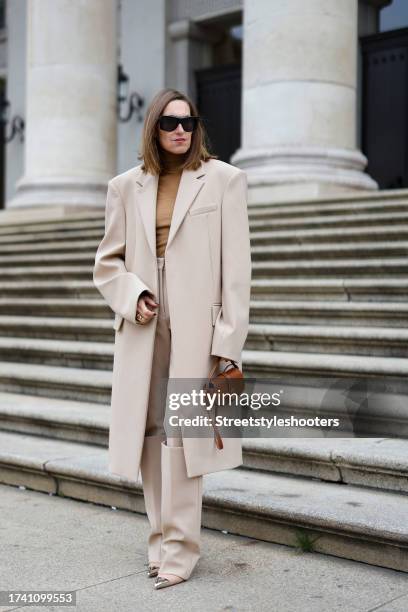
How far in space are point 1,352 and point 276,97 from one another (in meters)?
5.02

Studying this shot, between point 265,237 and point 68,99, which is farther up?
point 68,99

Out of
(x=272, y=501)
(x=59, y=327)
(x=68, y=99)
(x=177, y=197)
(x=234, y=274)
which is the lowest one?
(x=272, y=501)

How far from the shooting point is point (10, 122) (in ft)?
64.3

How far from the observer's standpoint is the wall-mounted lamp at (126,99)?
17.1m

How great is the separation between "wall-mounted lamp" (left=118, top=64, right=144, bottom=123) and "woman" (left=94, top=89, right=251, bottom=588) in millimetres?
13610

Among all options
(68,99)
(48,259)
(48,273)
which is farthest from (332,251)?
(68,99)

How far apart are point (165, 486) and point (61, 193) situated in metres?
10.4

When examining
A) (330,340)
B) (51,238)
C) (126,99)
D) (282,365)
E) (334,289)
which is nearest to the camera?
(282,365)

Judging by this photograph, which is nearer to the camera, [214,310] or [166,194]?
[214,310]

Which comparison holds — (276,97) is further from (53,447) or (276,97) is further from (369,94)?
(53,447)

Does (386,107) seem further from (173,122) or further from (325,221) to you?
(173,122)

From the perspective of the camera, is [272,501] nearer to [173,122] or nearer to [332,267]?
[173,122]

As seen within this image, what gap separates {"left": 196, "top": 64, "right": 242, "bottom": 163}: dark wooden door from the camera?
16500mm

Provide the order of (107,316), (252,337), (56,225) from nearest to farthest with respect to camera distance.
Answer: (252,337) < (107,316) < (56,225)
